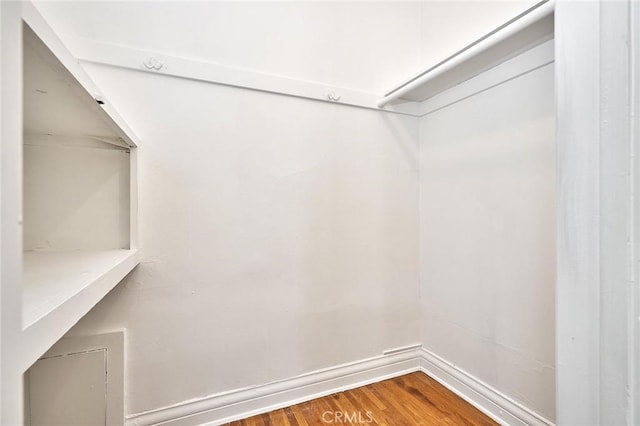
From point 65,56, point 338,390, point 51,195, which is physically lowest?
point 338,390

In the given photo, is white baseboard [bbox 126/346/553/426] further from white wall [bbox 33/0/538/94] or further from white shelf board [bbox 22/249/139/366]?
white wall [bbox 33/0/538/94]

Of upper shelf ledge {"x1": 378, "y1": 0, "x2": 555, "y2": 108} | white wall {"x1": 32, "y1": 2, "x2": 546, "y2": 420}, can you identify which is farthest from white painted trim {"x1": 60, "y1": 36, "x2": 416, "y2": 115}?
upper shelf ledge {"x1": 378, "y1": 0, "x2": 555, "y2": 108}

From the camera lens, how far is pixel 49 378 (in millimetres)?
893

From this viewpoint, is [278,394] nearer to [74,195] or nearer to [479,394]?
[479,394]

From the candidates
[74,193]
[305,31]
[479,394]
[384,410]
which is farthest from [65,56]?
[479,394]

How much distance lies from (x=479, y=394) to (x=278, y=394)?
2.84 feet

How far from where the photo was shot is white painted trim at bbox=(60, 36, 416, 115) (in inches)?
38.3

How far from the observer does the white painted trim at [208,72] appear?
97 centimetres

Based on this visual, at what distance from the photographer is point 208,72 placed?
1.10 m

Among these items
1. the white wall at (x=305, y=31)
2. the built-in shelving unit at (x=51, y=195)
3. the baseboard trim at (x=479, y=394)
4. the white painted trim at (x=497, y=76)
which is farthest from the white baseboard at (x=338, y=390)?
the white wall at (x=305, y=31)

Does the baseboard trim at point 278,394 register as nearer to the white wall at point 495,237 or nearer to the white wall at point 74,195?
the white wall at point 495,237

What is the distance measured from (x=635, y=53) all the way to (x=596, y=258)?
0.45 metres

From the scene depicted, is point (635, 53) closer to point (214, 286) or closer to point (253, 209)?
point (253, 209)

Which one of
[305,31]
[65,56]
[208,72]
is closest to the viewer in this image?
[65,56]
